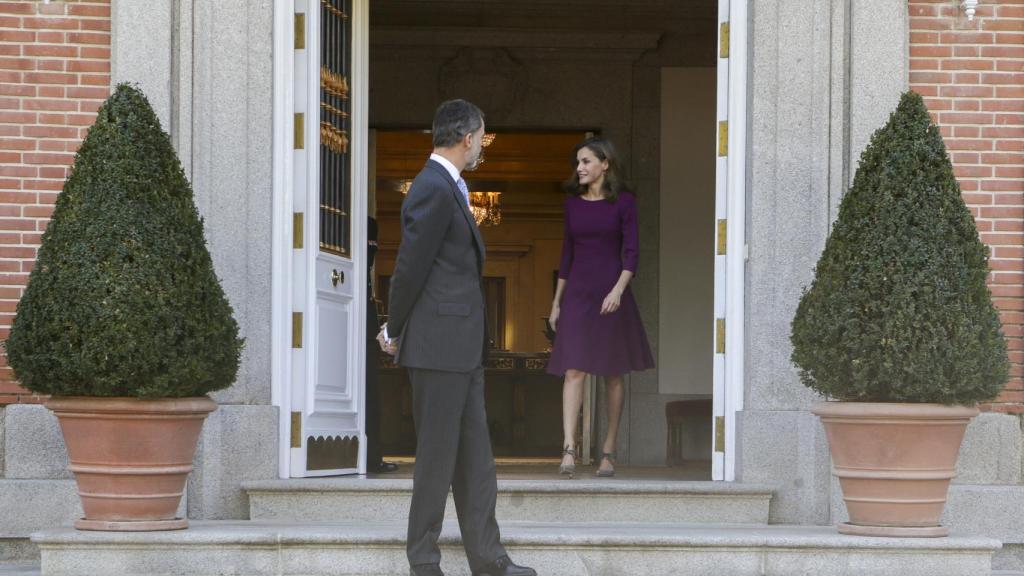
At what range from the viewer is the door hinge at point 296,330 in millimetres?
7293

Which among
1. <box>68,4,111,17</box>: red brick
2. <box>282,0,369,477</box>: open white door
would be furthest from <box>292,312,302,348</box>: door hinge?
<box>68,4,111,17</box>: red brick

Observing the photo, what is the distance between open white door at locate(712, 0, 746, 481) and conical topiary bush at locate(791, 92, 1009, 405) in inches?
43.9

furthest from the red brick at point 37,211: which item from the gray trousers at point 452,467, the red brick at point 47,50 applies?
the gray trousers at point 452,467

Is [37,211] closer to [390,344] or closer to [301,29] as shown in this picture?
[301,29]

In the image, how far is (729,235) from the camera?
24.0ft

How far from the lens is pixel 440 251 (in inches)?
212

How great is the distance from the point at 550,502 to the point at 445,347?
1.68 metres

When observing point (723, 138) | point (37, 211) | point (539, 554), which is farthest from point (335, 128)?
point (539, 554)

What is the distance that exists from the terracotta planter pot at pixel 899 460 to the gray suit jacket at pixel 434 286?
1630 mm

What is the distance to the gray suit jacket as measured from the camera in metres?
5.30

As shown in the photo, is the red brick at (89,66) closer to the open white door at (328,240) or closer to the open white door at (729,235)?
the open white door at (328,240)

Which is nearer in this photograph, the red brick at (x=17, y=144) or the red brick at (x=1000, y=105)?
the red brick at (x=17, y=144)

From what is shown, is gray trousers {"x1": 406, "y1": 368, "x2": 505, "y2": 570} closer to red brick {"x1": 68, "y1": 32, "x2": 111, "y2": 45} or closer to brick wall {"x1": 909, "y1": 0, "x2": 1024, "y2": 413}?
red brick {"x1": 68, "y1": 32, "x2": 111, "y2": 45}

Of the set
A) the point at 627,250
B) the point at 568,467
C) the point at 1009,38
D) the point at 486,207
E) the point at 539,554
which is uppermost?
the point at 1009,38
